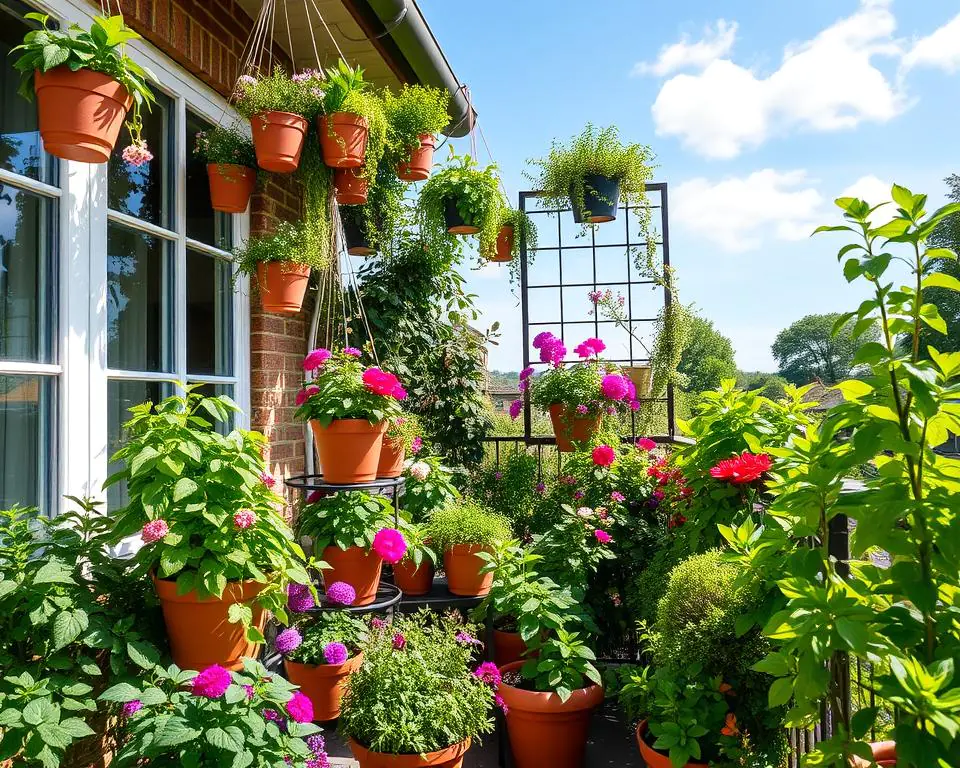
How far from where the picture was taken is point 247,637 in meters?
1.61

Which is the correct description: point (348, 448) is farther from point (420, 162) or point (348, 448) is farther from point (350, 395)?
point (420, 162)

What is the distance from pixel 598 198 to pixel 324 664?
275cm

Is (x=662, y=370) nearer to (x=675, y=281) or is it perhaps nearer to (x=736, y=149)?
(x=675, y=281)

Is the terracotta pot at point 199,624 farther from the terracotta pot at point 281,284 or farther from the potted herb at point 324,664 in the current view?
the terracotta pot at point 281,284

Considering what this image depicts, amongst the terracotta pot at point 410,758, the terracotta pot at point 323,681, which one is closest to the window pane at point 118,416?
the terracotta pot at point 323,681

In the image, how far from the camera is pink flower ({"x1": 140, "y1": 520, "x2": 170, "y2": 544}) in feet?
4.72

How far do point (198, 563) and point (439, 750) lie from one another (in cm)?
93

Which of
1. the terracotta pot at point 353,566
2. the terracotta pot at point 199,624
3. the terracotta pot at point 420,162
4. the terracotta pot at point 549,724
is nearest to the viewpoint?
the terracotta pot at point 199,624

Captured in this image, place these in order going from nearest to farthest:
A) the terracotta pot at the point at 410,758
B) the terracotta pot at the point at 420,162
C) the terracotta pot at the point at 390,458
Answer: the terracotta pot at the point at 410,758
the terracotta pot at the point at 390,458
the terracotta pot at the point at 420,162

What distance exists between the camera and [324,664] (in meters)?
2.30

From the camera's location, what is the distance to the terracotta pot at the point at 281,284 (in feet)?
8.00

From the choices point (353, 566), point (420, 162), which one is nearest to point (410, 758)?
point (353, 566)

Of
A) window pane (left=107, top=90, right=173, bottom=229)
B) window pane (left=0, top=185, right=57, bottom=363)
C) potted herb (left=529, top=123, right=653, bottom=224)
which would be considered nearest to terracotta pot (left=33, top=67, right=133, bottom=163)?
window pane (left=0, top=185, right=57, bottom=363)

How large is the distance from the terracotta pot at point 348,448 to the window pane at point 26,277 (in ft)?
2.97
